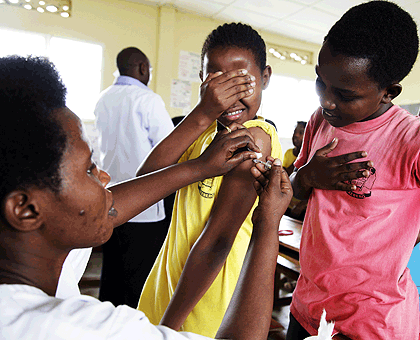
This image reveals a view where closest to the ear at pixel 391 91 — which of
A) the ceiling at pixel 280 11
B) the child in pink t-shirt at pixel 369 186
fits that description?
the child in pink t-shirt at pixel 369 186

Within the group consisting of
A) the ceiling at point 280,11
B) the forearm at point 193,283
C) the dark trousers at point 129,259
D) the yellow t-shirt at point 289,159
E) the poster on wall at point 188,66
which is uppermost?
the ceiling at point 280,11

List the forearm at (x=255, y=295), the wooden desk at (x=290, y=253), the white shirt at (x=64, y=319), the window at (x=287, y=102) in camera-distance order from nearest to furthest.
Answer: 1. the white shirt at (x=64, y=319)
2. the forearm at (x=255, y=295)
3. the wooden desk at (x=290, y=253)
4. the window at (x=287, y=102)

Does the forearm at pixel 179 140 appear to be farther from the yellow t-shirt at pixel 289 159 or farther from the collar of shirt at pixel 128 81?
the yellow t-shirt at pixel 289 159

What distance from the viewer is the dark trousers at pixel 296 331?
98 centimetres

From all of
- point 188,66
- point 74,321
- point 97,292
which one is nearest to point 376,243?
point 74,321

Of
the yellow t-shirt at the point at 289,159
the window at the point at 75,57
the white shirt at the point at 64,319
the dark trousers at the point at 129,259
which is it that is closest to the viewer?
the white shirt at the point at 64,319

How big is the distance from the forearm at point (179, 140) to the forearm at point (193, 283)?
0.30 meters

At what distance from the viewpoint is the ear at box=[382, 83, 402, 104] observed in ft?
2.88

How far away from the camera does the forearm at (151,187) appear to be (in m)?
0.87

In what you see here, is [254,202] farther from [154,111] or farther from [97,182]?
[154,111]

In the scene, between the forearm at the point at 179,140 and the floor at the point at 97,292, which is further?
the floor at the point at 97,292

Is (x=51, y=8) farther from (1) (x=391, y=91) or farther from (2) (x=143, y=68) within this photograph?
(1) (x=391, y=91)

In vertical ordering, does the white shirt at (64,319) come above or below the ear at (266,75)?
below

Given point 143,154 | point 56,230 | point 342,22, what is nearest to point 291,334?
point 56,230
